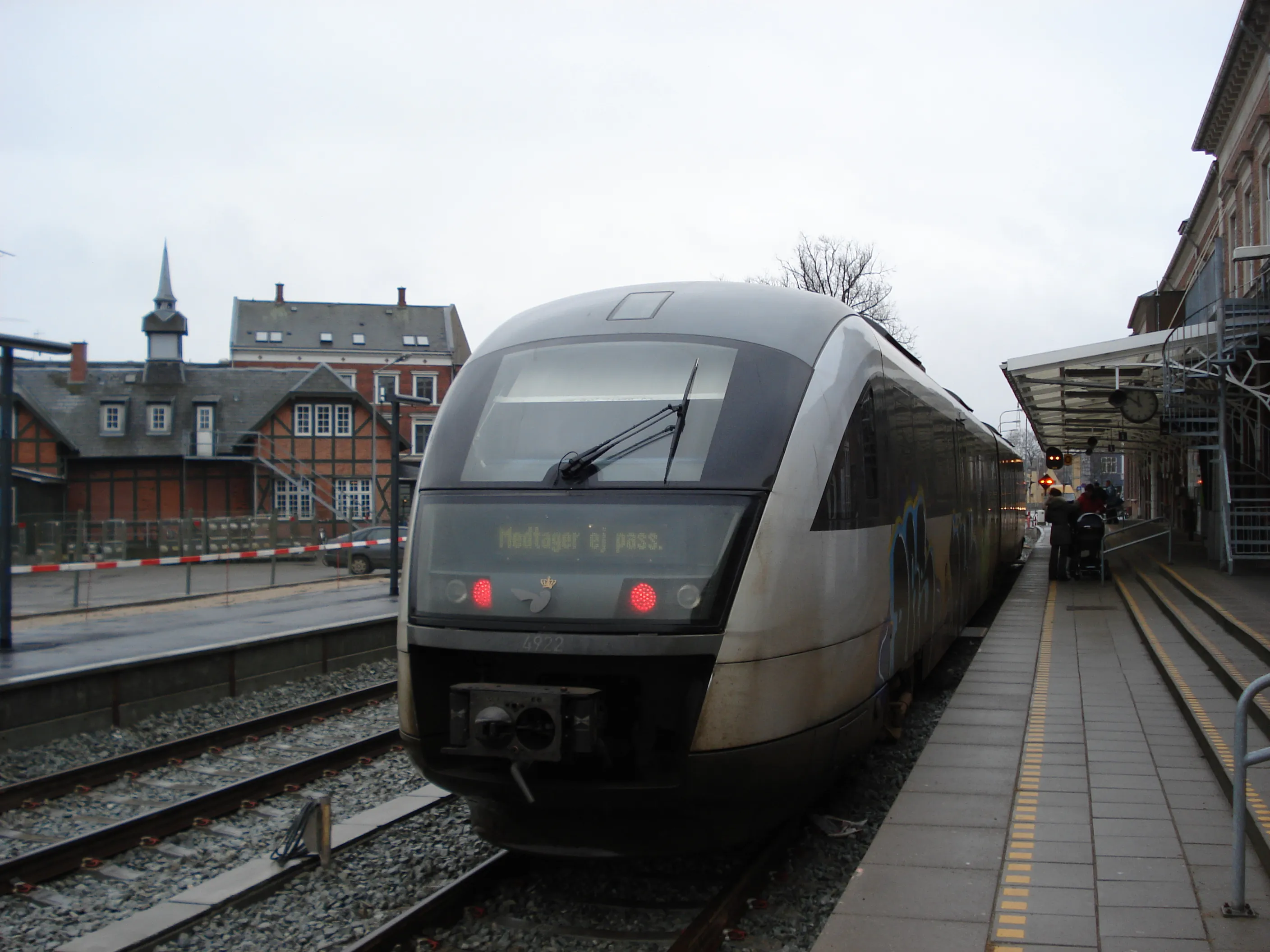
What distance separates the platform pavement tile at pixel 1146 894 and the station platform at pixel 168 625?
8700mm

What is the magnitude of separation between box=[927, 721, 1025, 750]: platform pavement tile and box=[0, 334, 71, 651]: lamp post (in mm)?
9066

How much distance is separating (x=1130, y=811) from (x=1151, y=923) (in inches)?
68.9

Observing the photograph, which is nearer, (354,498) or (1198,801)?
(1198,801)

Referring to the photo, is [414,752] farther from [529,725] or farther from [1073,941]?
[1073,941]

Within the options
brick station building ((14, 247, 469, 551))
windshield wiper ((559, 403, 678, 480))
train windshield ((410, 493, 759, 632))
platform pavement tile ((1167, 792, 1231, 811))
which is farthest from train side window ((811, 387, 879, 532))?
brick station building ((14, 247, 469, 551))

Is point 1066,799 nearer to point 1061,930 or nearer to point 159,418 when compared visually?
point 1061,930

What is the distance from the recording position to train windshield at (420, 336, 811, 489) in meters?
5.45

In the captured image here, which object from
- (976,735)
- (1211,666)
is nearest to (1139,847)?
(976,735)

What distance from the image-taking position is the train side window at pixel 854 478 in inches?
226

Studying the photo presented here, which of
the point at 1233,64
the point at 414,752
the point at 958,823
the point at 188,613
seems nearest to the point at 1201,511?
the point at 1233,64

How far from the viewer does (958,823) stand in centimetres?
604

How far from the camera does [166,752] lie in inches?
364

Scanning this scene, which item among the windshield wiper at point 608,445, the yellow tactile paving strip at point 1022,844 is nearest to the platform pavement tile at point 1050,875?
the yellow tactile paving strip at point 1022,844

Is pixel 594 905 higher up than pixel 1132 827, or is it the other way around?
pixel 1132 827
